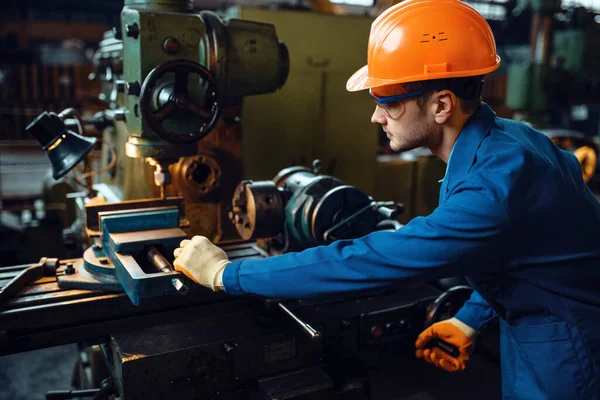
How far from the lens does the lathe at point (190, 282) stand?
1.21 metres

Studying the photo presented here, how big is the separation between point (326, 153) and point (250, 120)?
386 mm

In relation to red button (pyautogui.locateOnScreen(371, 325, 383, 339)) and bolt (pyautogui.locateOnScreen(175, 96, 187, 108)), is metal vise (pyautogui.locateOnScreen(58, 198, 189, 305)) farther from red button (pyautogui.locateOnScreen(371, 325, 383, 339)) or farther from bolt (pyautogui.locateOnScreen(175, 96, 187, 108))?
red button (pyautogui.locateOnScreen(371, 325, 383, 339))

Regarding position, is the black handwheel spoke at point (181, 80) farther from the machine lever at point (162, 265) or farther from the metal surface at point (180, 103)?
the machine lever at point (162, 265)

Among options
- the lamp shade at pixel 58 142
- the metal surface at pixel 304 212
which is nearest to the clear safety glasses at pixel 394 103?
the metal surface at pixel 304 212

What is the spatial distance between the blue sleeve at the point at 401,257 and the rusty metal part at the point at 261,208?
0.41 meters

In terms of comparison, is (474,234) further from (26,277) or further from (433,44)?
(26,277)

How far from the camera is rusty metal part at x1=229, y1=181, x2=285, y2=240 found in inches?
57.7

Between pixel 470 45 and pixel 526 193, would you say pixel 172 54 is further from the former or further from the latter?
pixel 526 193

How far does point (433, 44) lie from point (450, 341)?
28.8 inches

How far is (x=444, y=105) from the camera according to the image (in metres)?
1.05

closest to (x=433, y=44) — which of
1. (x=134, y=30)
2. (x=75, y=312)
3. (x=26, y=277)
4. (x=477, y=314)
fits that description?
(x=477, y=314)

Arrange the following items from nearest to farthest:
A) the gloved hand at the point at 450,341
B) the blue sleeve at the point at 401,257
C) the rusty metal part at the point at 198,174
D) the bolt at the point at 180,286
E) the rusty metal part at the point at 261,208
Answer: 1. the blue sleeve at the point at 401,257
2. the bolt at the point at 180,286
3. the gloved hand at the point at 450,341
4. the rusty metal part at the point at 261,208
5. the rusty metal part at the point at 198,174

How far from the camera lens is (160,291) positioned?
1.16m

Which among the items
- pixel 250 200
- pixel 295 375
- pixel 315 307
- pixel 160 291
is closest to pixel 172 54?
pixel 250 200
